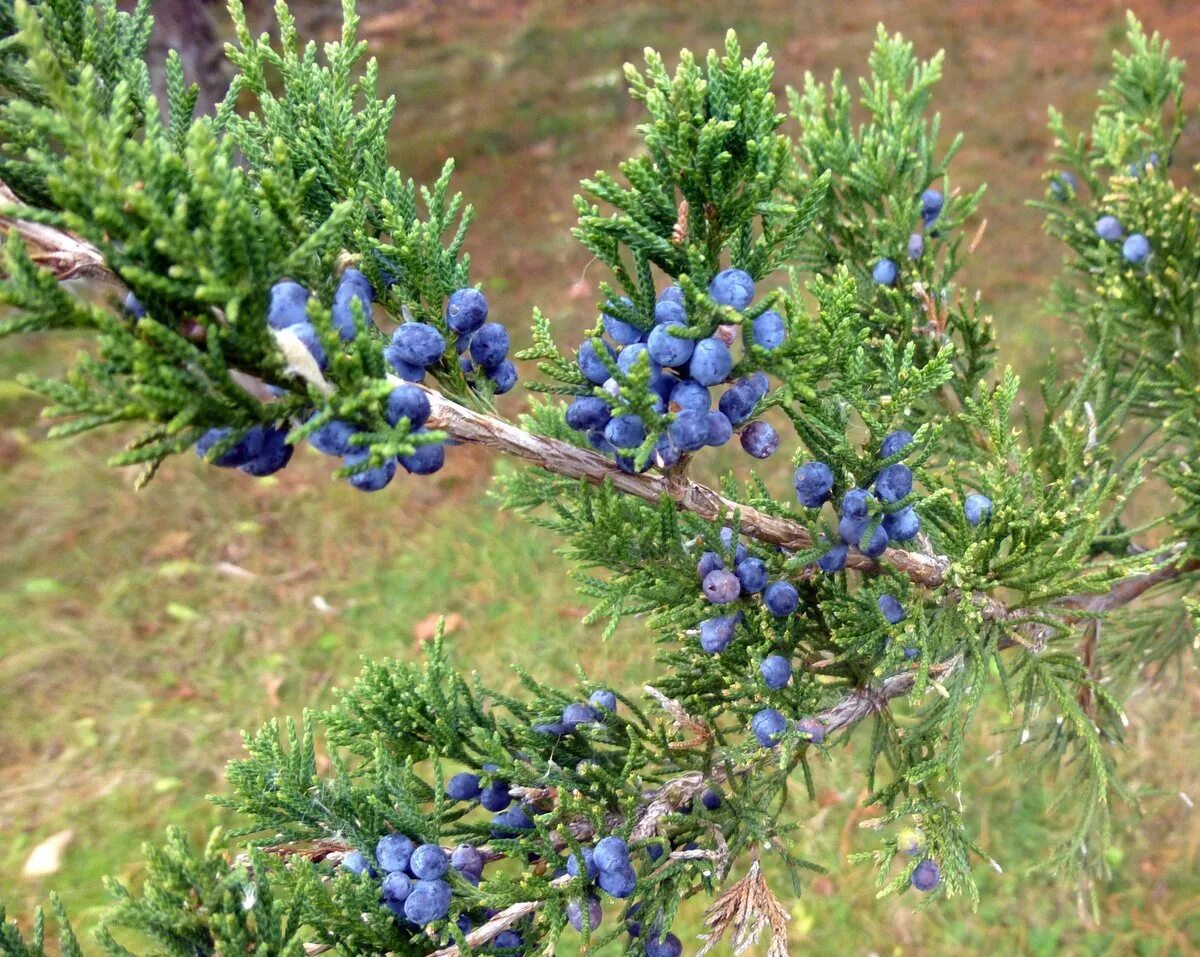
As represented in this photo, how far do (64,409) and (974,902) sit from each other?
1.73 m

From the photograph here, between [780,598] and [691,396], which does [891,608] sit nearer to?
→ [780,598]

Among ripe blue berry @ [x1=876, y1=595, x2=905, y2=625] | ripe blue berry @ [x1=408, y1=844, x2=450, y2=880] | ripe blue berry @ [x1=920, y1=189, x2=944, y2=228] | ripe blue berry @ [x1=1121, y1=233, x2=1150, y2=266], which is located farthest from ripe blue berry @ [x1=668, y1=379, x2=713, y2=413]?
Answer: ripe blue berry @ [x1=1121, y1=233, x2=1150, y2=266]

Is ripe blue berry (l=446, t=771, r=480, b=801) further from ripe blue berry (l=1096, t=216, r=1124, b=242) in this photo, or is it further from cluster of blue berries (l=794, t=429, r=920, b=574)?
ripe blue berry (l=1096, t=216, r=1124, b=242)

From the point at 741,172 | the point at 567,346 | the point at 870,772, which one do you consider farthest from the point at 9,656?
the point at 741,172

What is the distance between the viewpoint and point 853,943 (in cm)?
382

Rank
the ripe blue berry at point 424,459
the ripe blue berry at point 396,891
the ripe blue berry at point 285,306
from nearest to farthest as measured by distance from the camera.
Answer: the ripe blue berry at point 285,306, the ripe blue berry at point 424,459, the ripe blue berry at point 396,891

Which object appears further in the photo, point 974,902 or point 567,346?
point 567,346

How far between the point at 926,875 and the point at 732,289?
129 cm

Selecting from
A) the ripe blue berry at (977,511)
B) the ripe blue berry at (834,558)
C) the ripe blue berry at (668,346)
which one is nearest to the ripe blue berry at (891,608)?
the ripe blue berry at (834,558)

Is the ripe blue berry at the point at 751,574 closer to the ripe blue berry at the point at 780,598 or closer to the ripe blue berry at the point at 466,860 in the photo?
the ripe blue berry at the point at 780,598

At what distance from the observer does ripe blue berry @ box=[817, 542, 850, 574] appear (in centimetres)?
151

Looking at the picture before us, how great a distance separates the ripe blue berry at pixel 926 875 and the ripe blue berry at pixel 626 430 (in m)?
1.12

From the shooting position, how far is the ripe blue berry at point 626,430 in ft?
3.95

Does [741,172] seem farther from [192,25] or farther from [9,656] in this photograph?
[192,25]
